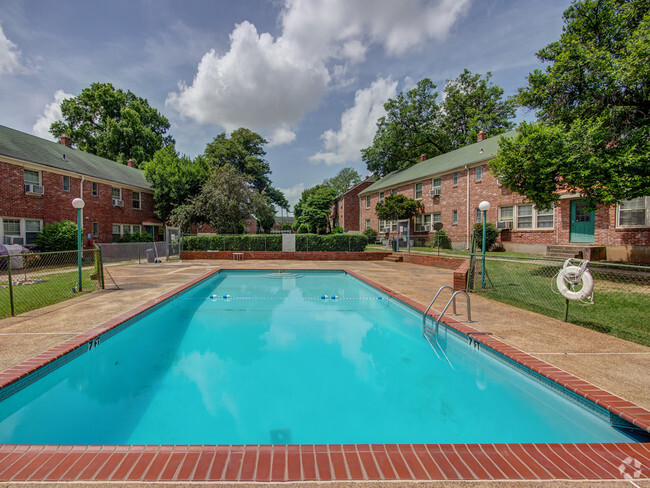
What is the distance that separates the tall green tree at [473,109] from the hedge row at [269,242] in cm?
2126

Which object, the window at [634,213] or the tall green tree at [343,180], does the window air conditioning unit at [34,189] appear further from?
the tall green tree at [343,180]

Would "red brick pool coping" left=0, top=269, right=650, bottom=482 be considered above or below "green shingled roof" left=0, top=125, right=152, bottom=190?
below

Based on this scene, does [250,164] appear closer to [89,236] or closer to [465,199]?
[89,236]

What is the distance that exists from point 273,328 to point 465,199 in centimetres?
1925

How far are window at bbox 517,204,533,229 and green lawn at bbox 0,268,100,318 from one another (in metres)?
21.1

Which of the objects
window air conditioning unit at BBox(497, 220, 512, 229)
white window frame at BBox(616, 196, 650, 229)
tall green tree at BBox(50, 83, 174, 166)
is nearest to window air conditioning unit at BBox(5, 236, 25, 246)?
tall green tree at BBox(50, 83, 174, 166)

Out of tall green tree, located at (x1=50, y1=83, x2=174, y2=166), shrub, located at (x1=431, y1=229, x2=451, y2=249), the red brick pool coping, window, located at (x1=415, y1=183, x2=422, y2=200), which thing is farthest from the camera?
tall green tree, located at (x1=50, y1=83, x2=174, y2=166)

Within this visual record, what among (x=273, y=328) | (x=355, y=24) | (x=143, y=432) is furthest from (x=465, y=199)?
(x=143, y=432)

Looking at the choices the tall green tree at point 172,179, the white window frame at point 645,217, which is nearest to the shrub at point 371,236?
the tall green tree at point 172,179

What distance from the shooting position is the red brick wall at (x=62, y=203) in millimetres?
15883

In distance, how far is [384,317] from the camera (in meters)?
7.62

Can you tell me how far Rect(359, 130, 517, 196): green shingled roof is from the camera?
2092 centimetres

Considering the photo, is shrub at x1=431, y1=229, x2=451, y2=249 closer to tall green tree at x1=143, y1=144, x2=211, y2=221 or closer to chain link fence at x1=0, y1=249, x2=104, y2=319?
tall green tree at x1=143, y1=144, x2=211, y2=221

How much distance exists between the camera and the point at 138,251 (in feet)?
60.3
